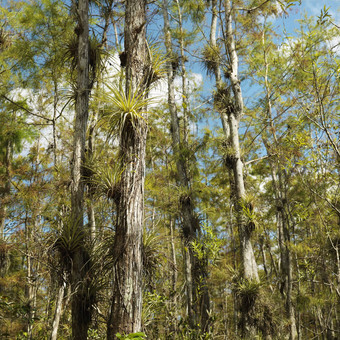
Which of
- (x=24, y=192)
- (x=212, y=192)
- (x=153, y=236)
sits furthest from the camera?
(x=212, y=192)

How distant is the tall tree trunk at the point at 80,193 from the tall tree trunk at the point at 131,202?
0.60 metres

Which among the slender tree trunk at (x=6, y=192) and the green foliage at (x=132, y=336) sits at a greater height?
the slender tree trunk at (x=6, y=192)

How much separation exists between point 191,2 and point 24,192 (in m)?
7.41

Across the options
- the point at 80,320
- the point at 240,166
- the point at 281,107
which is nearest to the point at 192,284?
the point at 240,166

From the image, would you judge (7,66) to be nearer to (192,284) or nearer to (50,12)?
(50,12)

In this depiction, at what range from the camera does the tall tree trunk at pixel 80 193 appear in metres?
3.61

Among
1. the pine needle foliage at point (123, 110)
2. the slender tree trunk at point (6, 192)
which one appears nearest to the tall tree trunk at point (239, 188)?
the pine needle foliage at point (123, 110)

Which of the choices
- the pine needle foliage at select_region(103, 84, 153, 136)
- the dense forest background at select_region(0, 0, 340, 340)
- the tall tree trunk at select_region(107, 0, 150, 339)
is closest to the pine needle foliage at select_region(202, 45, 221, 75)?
the dense forest background at select_region(0, 0, 340, 340)

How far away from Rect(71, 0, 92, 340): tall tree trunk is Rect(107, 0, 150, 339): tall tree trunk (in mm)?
597

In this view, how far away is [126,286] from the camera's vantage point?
9.45ft

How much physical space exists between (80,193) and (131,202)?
3.91ft

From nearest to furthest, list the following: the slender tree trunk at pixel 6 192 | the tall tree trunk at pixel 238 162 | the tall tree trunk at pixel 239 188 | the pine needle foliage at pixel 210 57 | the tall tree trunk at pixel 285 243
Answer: the tall tree trunk at pixel 239 188 → the tall tree trunk at pixel 238 162 → the tall tree trunk at pixel 285 243 → the pine needle foliage at pixel 210 57 → the slender tree trunk at pixel 6 192

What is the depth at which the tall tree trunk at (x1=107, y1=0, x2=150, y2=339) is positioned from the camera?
2.82 meters

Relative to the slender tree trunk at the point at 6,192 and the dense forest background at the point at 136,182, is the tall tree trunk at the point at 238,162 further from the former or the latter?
the slender tree trunk at the point at 6,192
